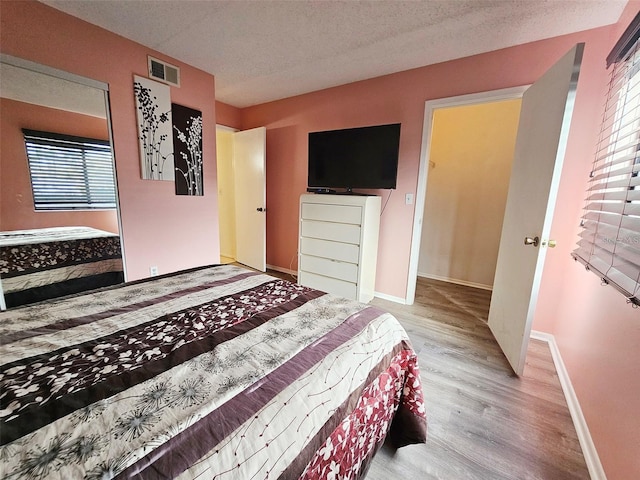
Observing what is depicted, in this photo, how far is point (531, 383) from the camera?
167 cm

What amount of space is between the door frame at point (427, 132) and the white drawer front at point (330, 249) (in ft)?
2.06

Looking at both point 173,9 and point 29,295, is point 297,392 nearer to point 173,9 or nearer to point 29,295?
point 29,295

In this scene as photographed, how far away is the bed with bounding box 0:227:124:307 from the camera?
1810 mm

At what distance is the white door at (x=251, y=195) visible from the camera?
11.5 feet

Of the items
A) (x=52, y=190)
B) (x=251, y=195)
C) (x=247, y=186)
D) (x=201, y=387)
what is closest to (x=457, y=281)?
(x=251, y=195)

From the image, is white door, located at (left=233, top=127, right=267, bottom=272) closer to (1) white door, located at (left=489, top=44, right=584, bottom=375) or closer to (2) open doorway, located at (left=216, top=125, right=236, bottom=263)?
(2) open doorway, located at (left=216, top=125, right=236, bottom=263)

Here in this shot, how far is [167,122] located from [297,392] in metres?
2.71

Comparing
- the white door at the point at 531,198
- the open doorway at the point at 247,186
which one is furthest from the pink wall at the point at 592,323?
the open doorway at the point at 247,186

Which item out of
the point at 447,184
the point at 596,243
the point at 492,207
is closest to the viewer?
the point at 596,243

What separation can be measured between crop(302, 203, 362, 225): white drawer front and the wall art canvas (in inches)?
55.8

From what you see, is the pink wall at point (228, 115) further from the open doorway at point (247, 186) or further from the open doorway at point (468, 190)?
the open doorway at point (468, 190)

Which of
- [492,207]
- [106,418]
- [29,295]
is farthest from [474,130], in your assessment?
[29,295]

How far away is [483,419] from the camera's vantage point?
4.57ft

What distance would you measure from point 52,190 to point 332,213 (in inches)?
88.8
